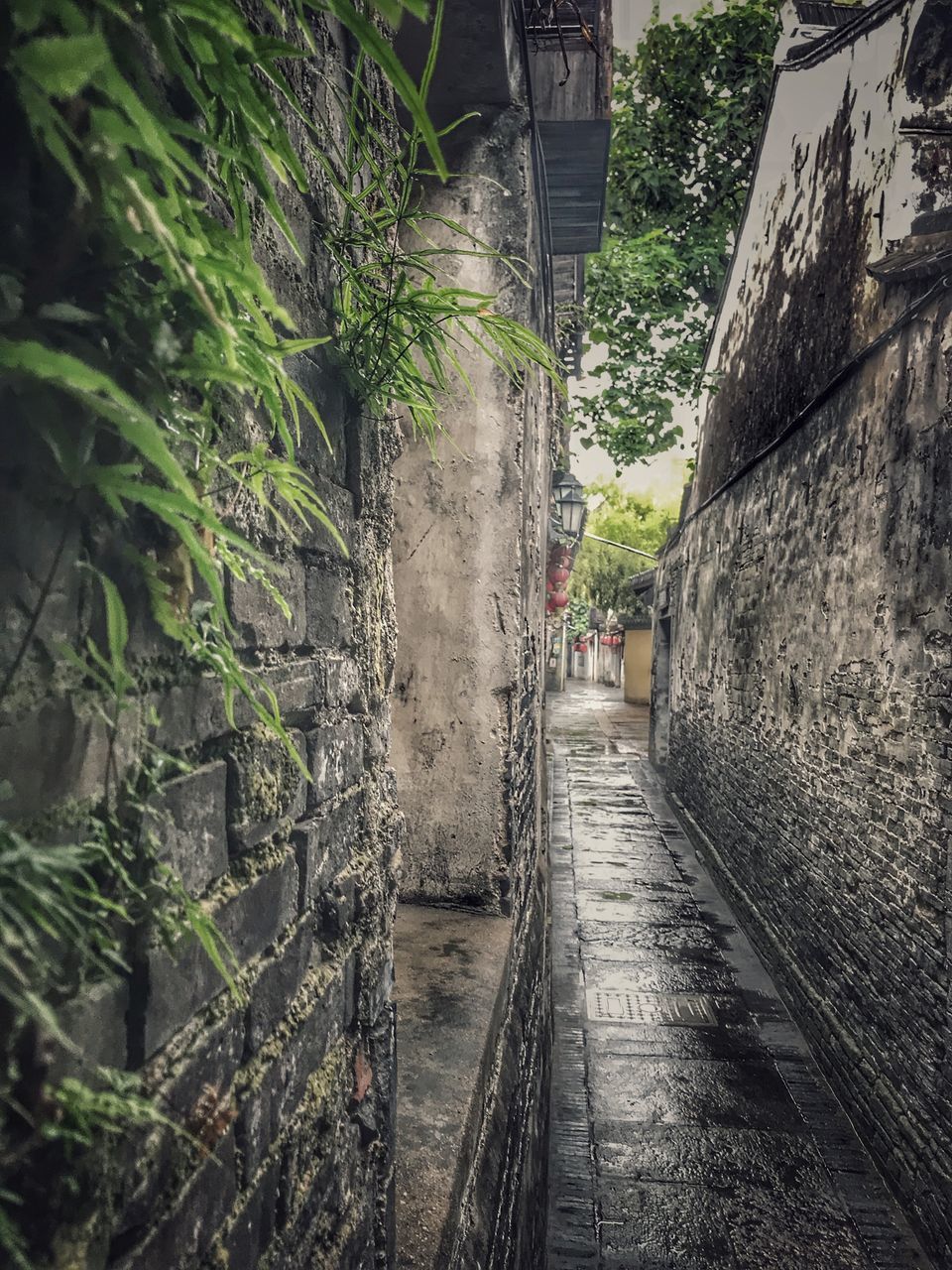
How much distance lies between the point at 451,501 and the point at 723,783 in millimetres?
6036

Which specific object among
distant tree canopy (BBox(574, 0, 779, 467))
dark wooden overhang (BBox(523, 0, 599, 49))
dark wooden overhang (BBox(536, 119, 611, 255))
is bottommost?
dark wooden overhang (BBox(536, 119, 611, 255))

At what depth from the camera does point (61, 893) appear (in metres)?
0.54

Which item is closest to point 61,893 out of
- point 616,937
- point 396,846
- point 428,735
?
point 396,846

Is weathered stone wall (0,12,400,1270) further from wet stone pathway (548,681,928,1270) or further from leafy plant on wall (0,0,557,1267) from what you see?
wet stone pathway (548,681,928,1270)

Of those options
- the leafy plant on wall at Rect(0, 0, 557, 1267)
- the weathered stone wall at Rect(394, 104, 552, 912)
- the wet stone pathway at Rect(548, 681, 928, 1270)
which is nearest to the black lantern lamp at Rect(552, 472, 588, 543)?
the wet stone pathway at Rect(548, 681, 928, 1270)

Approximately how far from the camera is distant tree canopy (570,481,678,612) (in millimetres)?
32312

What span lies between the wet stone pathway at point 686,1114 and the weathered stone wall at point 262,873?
3.25 meters

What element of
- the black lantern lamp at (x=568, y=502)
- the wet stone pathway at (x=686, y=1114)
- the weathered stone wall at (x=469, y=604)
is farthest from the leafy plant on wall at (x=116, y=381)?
the black lantern lamp at (x=568, y=502)

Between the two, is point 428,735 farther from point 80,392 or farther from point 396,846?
point 80,392

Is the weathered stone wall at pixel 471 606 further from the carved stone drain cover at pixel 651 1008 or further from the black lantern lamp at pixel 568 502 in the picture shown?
the black lantern lamp at pixel 568 502

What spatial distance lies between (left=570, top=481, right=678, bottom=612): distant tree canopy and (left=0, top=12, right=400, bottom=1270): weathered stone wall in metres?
30.8

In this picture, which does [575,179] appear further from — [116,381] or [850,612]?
[116,381]

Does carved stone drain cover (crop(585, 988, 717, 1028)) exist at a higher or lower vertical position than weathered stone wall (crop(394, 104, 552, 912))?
lower

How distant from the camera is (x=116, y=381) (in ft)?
1.90
